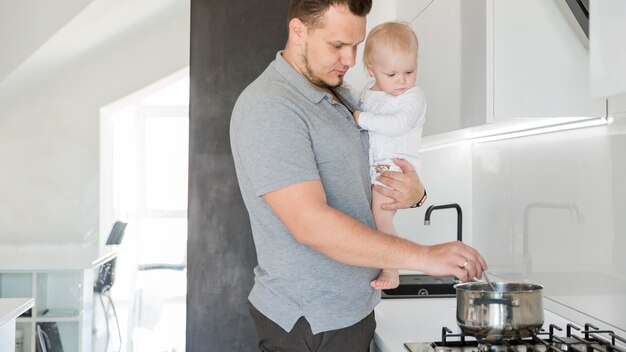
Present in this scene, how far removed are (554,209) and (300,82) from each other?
2.98ft

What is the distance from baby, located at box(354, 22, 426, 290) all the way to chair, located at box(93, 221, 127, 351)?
5.24 feet

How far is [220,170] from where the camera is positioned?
10.6 ft

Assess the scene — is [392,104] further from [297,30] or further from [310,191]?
[310,191]

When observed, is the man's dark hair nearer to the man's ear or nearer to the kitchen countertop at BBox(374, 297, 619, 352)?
the man's ear

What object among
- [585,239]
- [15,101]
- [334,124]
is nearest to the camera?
[334,124]

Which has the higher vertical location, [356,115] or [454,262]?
[356,115]

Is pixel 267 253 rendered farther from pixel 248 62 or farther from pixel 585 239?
pixel 248 62

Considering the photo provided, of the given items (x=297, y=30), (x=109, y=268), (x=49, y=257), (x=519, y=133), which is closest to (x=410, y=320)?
(x=519, y=133)

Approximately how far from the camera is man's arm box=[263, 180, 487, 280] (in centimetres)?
151

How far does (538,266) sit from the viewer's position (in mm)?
2277

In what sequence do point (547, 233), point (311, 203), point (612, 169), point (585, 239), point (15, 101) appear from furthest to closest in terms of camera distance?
point (15, 101)
point (547, 233)
point (585, 239)
point (612, 169)
point (311, 203)

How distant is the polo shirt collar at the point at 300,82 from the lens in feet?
5.68

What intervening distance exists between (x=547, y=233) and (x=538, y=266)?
4.8 inches

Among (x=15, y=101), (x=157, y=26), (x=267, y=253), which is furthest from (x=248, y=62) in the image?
(x=267, y=253)
